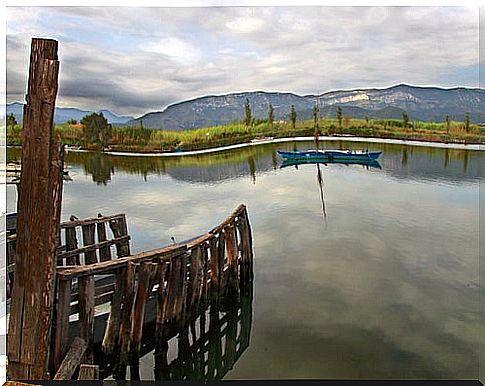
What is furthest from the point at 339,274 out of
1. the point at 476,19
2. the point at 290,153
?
the point at 476,19

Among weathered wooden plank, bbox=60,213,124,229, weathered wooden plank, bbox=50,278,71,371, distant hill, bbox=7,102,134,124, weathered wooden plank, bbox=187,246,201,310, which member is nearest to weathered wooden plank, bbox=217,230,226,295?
weathered wooden plank, bbox=187,246,201,310

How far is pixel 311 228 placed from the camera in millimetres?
3523

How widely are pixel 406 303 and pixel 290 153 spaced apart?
1.30 m

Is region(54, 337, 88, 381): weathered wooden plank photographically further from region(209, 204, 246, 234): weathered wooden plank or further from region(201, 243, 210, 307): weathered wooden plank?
region(209, 204, 246, 234): weathered wooden plank

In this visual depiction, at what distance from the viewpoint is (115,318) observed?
257 cm

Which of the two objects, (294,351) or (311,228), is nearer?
(294,351)

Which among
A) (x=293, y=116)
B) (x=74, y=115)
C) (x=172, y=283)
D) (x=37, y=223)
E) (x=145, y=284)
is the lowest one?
(x=172, y=283)

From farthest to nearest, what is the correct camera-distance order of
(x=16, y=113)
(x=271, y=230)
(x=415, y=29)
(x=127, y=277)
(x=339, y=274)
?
(x=271, y=230)
(x=339, y=274)
(x=415, y=29)
(x=16, y=113)
(x=127, y=277)

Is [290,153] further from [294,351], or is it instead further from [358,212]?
[294,351]

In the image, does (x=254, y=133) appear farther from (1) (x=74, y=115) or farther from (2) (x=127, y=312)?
(2) (x=127, y=312)

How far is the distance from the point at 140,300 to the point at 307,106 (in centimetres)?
183

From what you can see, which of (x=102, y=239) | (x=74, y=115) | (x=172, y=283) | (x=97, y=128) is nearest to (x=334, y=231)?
(x=172, y=283)

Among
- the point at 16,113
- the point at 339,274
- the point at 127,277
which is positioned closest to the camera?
the point at 127,277

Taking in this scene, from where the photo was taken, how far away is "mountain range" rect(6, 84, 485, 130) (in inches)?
133
